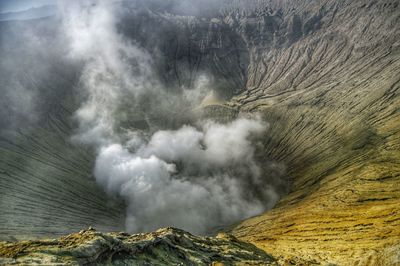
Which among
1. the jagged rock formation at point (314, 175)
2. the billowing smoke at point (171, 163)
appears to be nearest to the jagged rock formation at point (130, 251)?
the jagged rock formation at point (314, 175)

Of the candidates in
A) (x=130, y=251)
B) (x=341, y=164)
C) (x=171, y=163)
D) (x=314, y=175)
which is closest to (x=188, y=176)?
(x=171, y=163)

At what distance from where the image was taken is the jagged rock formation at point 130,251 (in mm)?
28422

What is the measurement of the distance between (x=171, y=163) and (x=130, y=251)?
418 feet

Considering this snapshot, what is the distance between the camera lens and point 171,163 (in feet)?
533

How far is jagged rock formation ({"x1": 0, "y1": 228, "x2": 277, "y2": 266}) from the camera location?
28422mm

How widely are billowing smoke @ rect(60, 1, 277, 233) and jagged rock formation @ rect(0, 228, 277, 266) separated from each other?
76.0 metres

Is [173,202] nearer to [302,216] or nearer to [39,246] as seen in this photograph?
[302,216]

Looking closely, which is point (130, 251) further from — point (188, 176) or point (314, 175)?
point (188, 176)

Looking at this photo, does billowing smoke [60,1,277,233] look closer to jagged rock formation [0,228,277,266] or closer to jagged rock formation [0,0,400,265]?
jagged rock formation [0,0,400,265]

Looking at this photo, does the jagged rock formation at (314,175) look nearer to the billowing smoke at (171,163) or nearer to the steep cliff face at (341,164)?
the steep cliff face at (341,164)

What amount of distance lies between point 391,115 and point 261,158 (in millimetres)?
53682

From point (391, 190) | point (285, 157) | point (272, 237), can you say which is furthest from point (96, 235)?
point (285, 157)

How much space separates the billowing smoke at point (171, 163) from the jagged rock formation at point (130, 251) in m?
76.0

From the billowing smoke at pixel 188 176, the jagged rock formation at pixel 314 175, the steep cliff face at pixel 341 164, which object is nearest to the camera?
the steep cliff face at pixel 341 164
